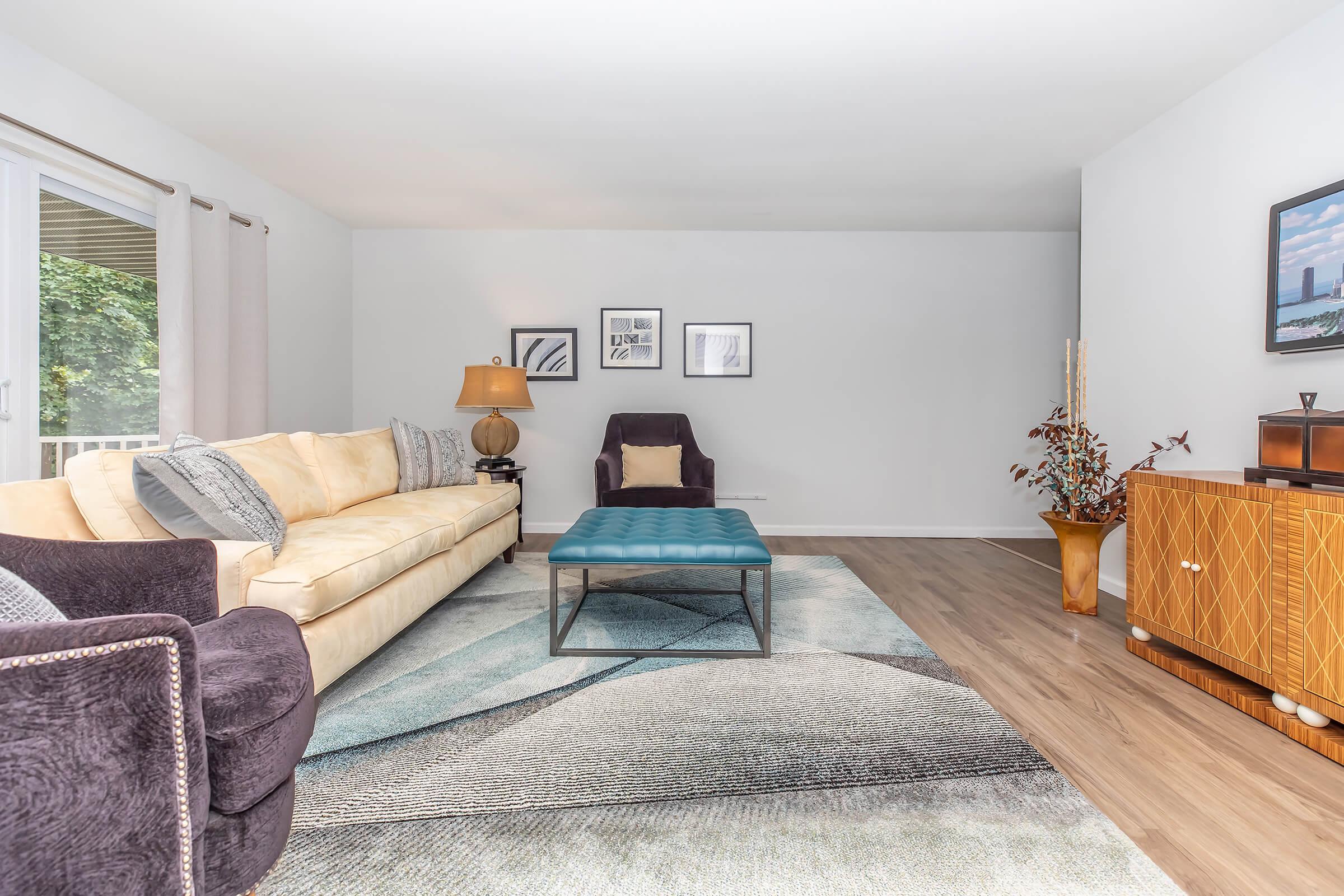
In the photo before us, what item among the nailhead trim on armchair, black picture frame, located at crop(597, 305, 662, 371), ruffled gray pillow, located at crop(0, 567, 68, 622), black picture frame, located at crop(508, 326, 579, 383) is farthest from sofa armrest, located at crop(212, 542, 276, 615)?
black picture frame, located at crop(597, 305, 662, 371)

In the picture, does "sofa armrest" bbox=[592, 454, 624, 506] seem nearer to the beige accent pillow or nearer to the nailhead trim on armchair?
the beige accent pillow

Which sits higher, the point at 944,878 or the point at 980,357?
the point at 980,357

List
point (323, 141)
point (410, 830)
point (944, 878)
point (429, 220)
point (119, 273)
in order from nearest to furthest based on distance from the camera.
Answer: point (944, 878) → point (410, 830) → point (119, 273) → point (323, 141) → point (429, 220)

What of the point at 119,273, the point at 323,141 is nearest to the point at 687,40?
the point at 323,141

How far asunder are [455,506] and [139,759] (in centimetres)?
238

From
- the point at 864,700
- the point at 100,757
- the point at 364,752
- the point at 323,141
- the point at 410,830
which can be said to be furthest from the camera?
the point at 323,141

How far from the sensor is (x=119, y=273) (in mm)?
2988

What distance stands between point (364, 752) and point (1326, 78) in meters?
3.94

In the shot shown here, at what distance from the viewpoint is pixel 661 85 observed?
2.72 m

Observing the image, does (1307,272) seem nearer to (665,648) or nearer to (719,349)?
(665,648)

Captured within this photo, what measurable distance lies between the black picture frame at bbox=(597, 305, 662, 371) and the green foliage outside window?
9.07 ft

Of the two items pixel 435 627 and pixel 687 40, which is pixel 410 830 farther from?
pixel 687 40

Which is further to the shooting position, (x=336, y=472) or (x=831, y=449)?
(x=831, y=449)

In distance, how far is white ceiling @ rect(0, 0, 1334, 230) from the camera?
227 centimetres
